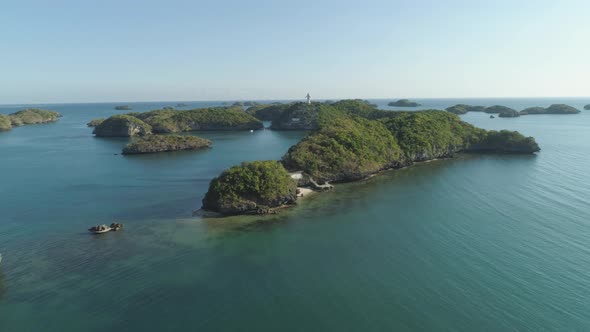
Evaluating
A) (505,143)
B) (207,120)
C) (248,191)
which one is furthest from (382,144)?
(207,120)

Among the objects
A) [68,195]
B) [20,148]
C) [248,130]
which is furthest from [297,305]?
[248,130]

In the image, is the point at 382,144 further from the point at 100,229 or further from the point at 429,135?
the point at 100,229

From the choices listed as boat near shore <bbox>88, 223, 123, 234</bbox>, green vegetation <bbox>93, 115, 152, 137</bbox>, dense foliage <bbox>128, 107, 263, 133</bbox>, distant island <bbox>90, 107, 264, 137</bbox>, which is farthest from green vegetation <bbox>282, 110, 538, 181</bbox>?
green vegetation <bbox>93, 115, 152, 137</bbox>

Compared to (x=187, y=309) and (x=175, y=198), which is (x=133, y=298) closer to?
(x=187, y=309)

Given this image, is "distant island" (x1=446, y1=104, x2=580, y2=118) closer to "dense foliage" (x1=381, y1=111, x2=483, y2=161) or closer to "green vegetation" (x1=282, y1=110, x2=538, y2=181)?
"green vegetation" (x1=282, y1=110, x2=538, y2=181)

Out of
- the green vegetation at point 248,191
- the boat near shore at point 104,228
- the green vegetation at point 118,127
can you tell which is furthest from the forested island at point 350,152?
the green vegetation at point 118,127
